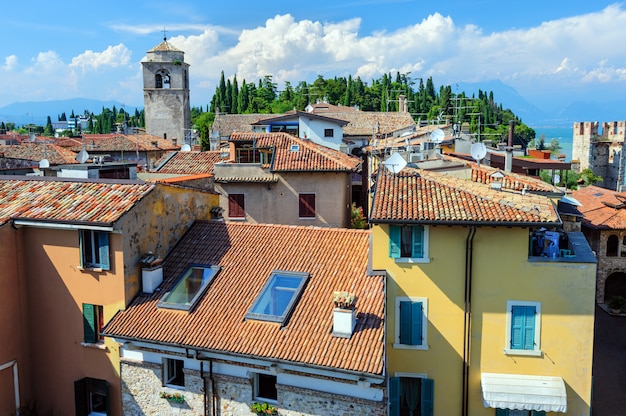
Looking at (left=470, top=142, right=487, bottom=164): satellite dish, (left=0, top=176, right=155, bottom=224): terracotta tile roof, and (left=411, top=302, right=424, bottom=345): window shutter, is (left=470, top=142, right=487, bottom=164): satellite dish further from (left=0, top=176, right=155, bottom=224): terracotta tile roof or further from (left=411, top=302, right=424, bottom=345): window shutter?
(left=0, top=176, right=155, bottom=224): terracotta tile roof

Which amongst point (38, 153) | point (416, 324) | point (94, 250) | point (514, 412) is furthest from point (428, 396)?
point (38, 153)

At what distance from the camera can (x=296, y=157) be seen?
28.1 m

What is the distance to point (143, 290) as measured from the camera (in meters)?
16.0

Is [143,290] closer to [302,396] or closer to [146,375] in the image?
[146,375]

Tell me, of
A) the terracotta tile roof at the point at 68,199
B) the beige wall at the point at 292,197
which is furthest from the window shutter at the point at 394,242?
the beige wall at the point at 292,197

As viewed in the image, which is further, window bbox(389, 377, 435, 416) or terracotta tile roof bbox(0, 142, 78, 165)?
terracotta tile roof bbox(0, 142, 78, 165)

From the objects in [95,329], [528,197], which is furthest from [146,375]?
[528,197]

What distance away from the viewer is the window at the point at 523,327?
14680mm

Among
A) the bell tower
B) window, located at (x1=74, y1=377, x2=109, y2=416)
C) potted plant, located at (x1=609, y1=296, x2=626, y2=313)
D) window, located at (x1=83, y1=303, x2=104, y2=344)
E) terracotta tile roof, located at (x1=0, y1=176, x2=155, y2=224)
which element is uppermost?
the bell tower

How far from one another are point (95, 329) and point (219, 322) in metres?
4.31

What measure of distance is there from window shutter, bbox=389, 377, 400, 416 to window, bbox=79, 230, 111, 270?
8.87 metres

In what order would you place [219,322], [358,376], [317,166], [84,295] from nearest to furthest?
1. [358,376]
2. [219,322]
3. [84,295]
4. [317,166]

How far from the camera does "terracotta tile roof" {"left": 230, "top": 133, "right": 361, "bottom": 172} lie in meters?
27.2

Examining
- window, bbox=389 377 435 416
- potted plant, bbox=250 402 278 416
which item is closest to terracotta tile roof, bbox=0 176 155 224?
potted plant, bbox=250 402 278 416
